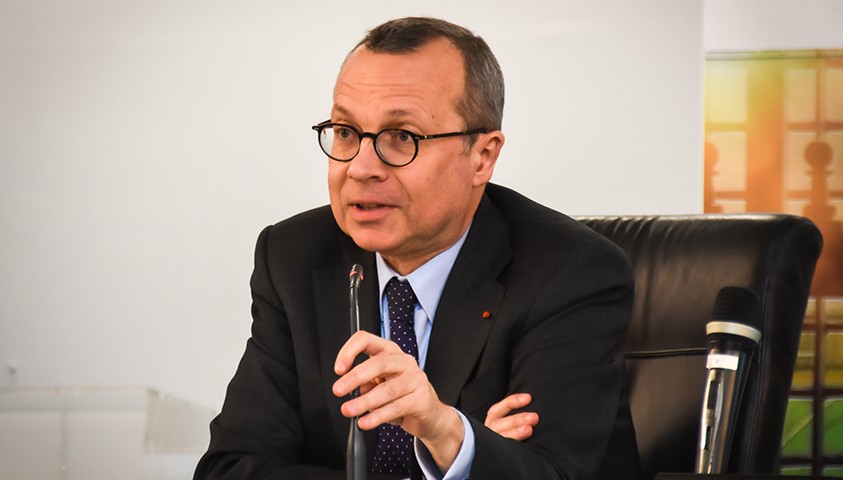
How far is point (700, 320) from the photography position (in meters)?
1.96

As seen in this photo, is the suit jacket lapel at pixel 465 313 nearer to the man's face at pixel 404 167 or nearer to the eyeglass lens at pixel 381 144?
the man's face at pixel 404 167

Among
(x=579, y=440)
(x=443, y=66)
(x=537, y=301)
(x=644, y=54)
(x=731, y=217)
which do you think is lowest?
(x=579, y=440)

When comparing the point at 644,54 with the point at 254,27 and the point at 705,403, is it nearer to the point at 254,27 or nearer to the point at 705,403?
the point at 254,27

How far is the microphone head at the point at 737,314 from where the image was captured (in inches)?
64.7

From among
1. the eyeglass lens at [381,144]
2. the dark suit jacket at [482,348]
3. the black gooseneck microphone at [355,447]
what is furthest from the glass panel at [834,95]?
the black gooseneck microphone at [355,447]

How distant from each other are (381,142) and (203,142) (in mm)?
2233

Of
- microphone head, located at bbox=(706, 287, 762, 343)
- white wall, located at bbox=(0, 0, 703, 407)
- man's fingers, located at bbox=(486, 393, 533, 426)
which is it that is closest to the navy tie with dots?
man's fingers, located at bbox=(486, 393, 533, 426)

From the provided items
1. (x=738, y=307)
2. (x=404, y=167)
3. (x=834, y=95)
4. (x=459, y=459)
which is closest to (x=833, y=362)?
(x=834, y=95)

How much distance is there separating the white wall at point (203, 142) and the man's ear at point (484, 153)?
5.88 feet

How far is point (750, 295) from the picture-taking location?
1.75 m

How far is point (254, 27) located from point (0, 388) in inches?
63.7

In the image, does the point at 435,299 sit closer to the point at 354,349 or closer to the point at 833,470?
the point at 354,349

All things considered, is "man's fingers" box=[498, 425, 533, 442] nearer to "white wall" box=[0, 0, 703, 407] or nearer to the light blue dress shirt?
the light blue dress shirt

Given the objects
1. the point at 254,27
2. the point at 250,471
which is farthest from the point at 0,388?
the point at 250,471
